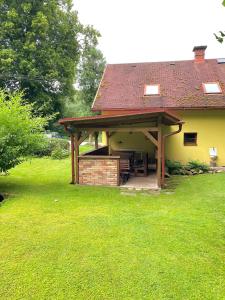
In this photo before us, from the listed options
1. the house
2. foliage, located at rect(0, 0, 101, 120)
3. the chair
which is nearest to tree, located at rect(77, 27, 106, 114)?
foliage, located at rect(0, 0, 101, 120)

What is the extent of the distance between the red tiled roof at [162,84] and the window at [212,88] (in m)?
0.23

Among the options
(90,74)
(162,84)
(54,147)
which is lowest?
Answer: (54,147)

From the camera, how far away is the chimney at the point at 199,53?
1627 cm

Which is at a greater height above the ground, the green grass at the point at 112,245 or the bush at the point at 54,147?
the bush at the point at 54,147

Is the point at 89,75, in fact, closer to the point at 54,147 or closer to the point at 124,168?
the point at 54,147

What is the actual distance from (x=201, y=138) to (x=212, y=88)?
290 cm

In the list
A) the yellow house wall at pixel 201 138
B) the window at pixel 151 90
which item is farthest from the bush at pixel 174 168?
the window at pixel 151 90

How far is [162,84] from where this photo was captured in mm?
14820

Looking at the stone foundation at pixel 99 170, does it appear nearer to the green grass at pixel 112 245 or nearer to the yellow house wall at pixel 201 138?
the green grass at pixel 112 245

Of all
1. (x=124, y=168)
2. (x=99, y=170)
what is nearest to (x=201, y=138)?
(x=124, y=168)

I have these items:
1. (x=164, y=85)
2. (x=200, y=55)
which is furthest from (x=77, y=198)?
(x=200, y=55)

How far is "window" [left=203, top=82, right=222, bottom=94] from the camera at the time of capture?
541 inches

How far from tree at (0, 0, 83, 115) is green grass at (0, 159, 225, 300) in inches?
533

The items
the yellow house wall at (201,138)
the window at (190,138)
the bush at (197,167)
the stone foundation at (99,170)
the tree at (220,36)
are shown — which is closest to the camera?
the tree at (220,36)
